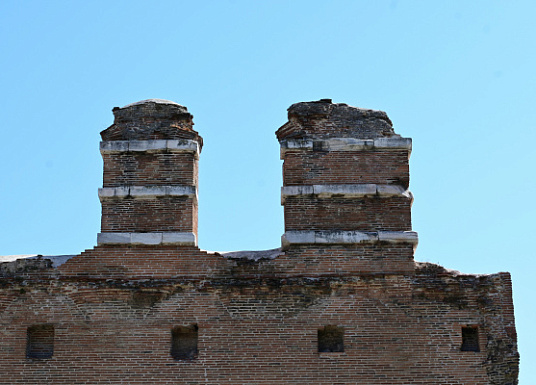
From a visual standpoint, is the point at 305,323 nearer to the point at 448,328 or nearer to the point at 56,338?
the point at 448,328

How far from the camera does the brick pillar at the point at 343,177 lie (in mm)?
14336

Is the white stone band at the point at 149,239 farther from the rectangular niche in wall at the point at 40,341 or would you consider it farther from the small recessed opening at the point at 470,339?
the small recessed opening at the point at 470,339

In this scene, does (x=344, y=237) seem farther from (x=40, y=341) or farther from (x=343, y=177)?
(x=40, y=341)

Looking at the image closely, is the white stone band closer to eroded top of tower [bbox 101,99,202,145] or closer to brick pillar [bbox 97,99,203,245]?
brick pillar [bbox 97,99,203,245]

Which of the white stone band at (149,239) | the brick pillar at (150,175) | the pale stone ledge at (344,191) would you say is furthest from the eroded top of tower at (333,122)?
the white stone band at (149,239)

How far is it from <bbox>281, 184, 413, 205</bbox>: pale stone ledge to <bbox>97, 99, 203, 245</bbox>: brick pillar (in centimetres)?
165

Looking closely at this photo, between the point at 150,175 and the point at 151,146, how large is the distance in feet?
1.64

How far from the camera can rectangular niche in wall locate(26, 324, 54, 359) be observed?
13773mm

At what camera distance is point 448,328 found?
13734mm

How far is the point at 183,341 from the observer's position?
13836mm

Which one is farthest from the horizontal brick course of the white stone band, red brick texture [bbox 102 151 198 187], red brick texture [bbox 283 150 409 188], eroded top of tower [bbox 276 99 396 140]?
red brick texture [bbox 102 151 198 187]

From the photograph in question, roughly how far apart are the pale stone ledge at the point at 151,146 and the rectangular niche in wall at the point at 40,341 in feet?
10.2

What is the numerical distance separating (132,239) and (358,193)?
378 cm

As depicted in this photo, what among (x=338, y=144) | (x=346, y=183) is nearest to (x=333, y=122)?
(x=338, y=144)
